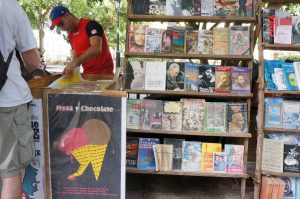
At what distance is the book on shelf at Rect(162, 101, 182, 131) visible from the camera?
3.28 metres

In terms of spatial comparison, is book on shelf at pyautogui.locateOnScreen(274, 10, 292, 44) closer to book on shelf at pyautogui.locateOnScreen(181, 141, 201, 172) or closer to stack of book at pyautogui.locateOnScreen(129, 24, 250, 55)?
stack of book at pyautogui.locateOnScreen(129, 24, 250, 55)

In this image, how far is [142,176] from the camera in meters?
3.84

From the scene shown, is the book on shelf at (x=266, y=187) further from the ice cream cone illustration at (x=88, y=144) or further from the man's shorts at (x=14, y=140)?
the man's shorts at (x=14, y=140)

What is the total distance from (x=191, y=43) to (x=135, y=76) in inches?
24.4

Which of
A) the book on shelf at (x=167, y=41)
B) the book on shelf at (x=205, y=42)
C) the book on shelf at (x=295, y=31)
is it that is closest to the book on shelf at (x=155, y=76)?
the book on shelf at (x=167, y=41)

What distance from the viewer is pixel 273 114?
3.17 metres

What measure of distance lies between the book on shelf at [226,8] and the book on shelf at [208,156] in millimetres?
1231

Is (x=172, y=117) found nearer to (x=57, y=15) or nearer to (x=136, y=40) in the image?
(x=136, y=40)

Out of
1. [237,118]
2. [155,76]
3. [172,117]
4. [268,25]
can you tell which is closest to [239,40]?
[268,25]

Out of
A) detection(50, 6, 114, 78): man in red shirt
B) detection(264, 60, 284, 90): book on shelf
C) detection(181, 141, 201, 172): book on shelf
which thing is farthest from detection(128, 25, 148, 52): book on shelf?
detection(264, 60, 284, 90): book on shelf

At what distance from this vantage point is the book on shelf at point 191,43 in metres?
3.28

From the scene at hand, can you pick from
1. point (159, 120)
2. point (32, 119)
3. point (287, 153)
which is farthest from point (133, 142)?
point (287, 153)

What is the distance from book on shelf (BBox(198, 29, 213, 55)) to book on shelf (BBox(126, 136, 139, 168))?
1071 millimetres

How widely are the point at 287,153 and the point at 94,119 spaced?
190 centimetres
